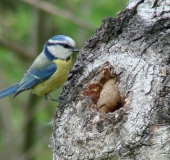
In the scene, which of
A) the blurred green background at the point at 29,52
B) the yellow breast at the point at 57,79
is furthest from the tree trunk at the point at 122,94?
the blurred green background at the point at 29,52

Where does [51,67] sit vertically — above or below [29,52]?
below

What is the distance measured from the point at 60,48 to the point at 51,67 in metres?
0.17

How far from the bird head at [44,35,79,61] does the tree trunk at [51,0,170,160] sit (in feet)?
2.15

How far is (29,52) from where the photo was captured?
4848mm

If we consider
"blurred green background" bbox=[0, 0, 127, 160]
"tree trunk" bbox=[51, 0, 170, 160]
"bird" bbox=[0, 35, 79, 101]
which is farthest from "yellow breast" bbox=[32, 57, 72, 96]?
"blurred green background" bbox=[0, 0, 127, 160]

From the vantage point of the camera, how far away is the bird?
11.3 feet

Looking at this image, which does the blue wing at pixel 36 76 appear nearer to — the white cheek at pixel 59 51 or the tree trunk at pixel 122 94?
the white cheek at pixel 59 51

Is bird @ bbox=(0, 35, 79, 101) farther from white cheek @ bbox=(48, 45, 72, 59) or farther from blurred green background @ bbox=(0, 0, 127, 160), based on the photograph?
blurred green background @ bbox=(0, 0, 127, 160)

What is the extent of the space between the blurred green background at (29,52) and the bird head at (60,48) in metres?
1.25

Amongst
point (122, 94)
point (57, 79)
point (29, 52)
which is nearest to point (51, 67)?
point (57, 79)

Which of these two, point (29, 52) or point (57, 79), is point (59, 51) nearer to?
point (57, 79)

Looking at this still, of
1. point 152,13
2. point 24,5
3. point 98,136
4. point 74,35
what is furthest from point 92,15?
point 98,136

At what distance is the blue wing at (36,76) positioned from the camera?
11.4ft

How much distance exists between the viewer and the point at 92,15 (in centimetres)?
517
